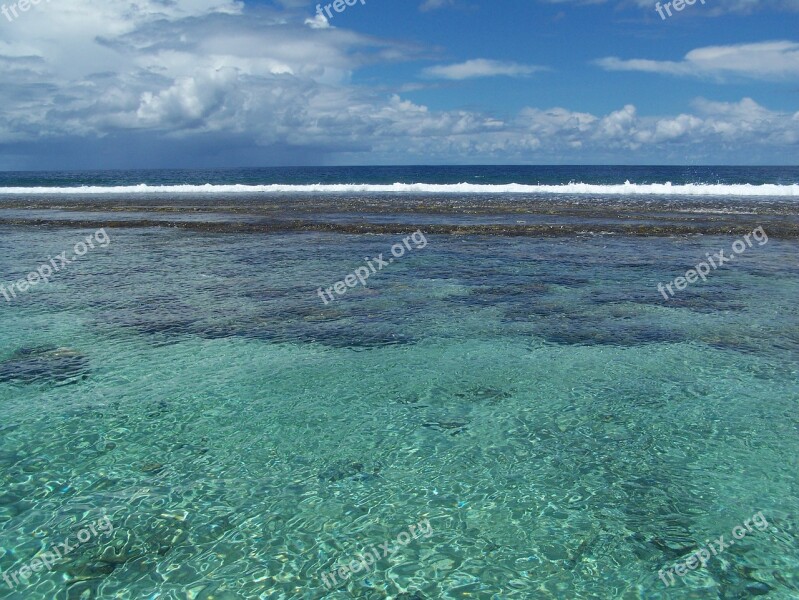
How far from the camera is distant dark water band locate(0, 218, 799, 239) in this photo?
33.7m

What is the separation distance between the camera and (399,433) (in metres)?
10.1

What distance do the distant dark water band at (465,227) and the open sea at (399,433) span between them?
35.9 ft

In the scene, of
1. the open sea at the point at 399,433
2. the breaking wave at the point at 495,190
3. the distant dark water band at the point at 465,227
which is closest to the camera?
the open sea at the point at 399,433

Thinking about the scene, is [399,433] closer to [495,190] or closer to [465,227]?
[465,227]

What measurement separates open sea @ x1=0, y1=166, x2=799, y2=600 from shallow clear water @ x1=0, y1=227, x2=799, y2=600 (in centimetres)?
5

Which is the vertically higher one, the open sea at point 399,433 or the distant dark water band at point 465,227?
the distant dark water band at point 465,227

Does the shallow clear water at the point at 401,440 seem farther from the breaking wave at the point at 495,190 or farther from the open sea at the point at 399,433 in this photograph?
the breaking wave at the point at 495,190

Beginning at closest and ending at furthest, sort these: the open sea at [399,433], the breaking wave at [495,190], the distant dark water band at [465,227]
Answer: the open sea at [399,433]
the distant dark water band at [465,227]
the breaking wave at [495,190]

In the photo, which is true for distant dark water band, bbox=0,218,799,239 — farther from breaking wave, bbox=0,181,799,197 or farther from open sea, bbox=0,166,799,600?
breaking wave, bbox=0,181,799,197

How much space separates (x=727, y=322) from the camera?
53.4 feet

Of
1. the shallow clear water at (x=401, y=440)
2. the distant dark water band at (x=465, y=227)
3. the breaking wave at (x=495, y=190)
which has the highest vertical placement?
the breaking wave at (x=495, y=190)

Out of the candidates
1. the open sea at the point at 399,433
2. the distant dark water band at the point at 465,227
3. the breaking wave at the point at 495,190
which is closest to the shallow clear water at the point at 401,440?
the open sea at the point at 399,433

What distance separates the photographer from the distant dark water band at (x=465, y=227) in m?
33.7

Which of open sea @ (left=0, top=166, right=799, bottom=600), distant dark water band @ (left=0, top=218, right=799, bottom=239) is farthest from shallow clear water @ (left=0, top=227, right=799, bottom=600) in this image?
distant dark water band @ (left=0, top=218, right=799, bottom=239)
